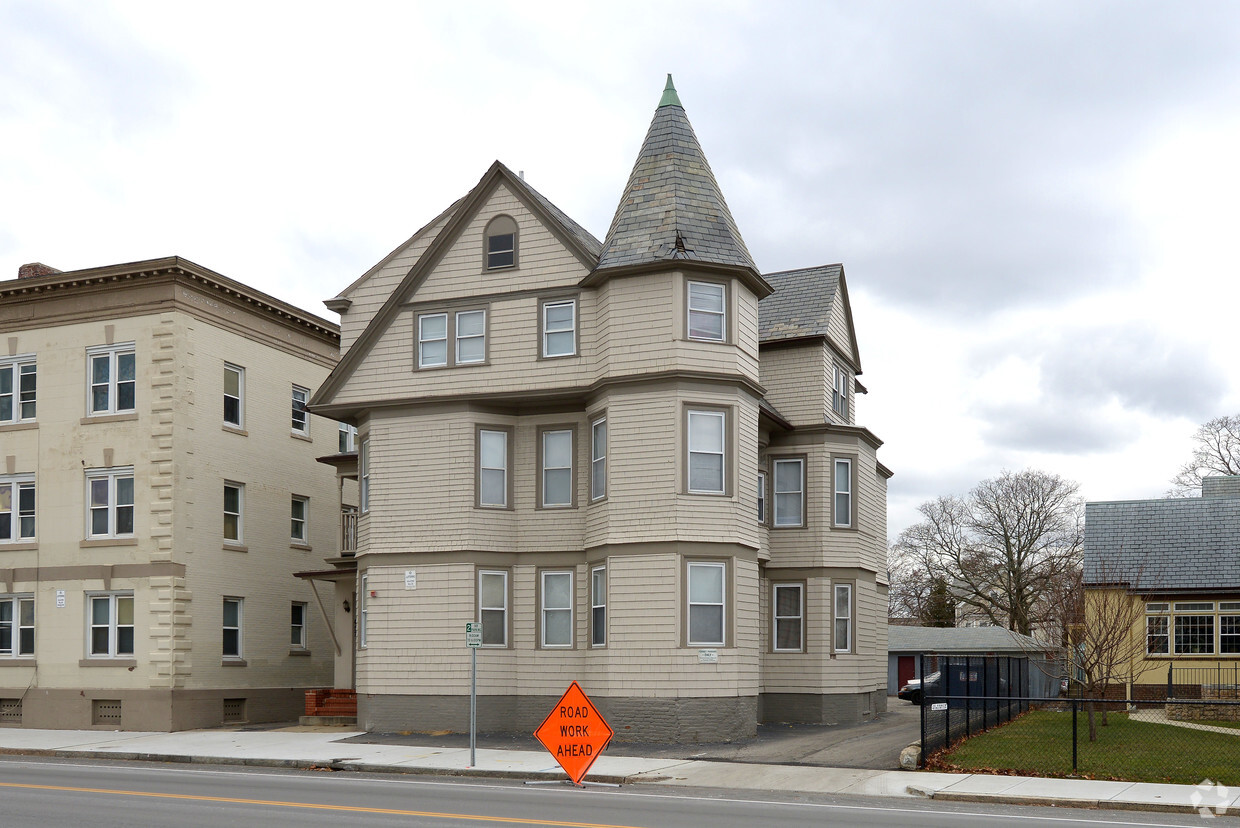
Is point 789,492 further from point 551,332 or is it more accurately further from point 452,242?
point 452,242

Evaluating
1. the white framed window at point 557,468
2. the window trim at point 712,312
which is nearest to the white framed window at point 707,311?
the window trim at point 712,312

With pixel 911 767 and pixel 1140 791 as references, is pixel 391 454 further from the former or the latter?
pixel 1140 791

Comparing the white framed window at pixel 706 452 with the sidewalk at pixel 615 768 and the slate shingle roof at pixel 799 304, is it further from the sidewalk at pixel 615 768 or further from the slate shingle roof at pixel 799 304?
the slate shingle roof at pixel 799 304

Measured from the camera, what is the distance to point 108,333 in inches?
1236

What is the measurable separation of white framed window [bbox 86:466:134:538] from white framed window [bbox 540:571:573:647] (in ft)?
37.1

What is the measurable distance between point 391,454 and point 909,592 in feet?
193

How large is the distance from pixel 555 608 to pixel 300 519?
11.9 metres

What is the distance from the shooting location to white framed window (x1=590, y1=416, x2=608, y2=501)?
26047mm

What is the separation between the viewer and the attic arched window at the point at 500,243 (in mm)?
27875

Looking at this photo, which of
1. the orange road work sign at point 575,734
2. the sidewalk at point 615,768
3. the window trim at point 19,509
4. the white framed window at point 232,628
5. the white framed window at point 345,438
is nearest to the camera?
the sidewalk at point 615,768

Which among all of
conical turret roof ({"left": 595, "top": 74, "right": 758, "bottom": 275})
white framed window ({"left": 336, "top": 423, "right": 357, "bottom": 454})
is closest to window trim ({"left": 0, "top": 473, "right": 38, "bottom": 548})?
white framed window ({"left": 336, "top": 423, "right": 357, "bottom": 454})

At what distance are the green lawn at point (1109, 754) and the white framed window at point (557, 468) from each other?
32.7 feet

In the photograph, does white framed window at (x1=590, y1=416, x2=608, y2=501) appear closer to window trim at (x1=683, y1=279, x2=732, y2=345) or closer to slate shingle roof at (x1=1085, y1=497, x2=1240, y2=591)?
window trim at (x1=683, y1=279, x2=732, y2=345)

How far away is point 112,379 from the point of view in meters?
31.3
